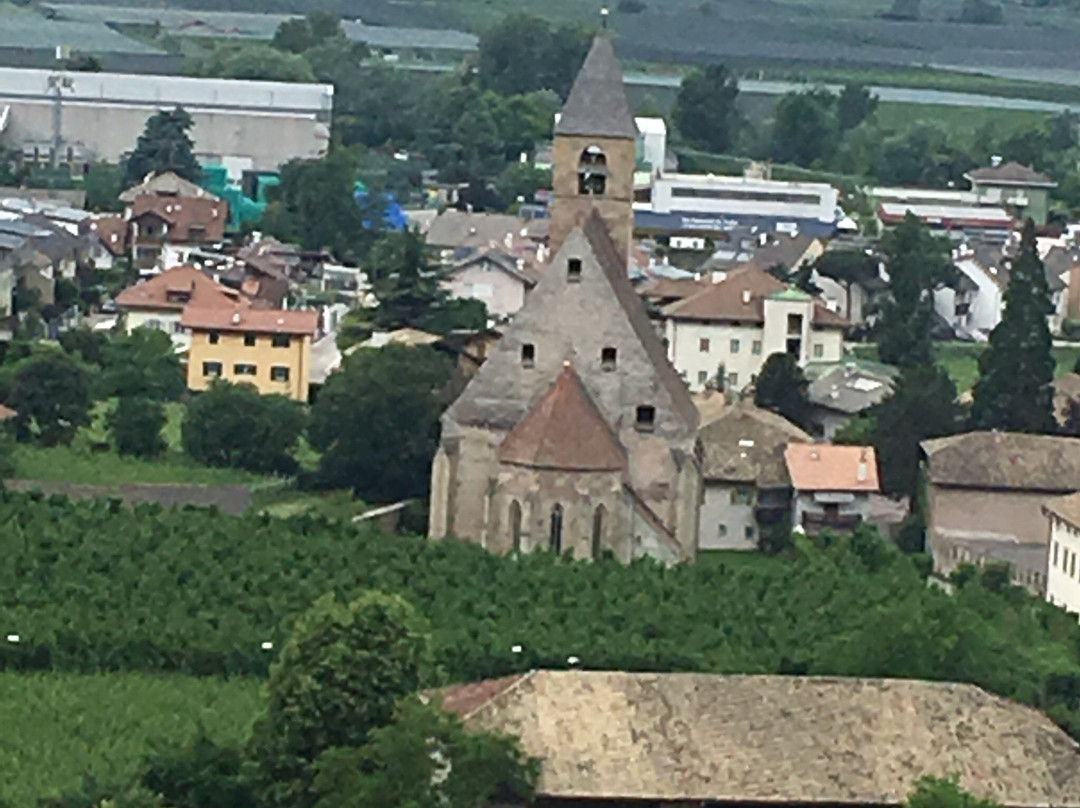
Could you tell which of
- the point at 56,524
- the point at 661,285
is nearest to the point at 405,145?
the point at 661,285

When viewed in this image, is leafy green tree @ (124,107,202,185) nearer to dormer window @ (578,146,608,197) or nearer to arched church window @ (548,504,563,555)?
dormer window @ (578,146,608,197)

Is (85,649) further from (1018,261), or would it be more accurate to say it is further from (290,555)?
(1018,261)

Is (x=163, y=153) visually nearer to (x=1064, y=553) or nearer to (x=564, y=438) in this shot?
(x=1064, y=553)

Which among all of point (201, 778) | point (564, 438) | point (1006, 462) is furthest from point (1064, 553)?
point (201, 778)

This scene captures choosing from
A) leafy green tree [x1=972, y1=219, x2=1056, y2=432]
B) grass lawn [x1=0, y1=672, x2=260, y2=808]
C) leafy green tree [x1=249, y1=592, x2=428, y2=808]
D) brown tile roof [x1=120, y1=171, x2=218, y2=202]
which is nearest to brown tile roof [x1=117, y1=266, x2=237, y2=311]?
leafy green tree [x1=972, y1=219, x2=1056, y2=432]

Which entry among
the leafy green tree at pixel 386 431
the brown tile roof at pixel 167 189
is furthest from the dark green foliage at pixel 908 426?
the brown tile roof at pixel 167 189

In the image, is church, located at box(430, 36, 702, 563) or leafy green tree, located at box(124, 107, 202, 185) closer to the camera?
church, located at box(430, 36, 702, 563)
